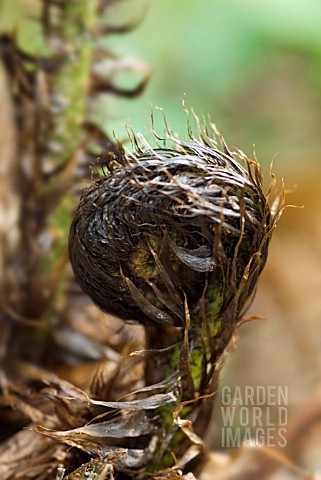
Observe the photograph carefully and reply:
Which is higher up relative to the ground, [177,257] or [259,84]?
[259,84]

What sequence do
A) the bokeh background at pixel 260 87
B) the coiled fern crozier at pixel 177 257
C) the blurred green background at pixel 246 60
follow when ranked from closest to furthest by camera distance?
1. the coiled fern crozier at pixel 177 257
2. the bokeh background at pixel 260 87
3. the blurred green background at pixel 246 60

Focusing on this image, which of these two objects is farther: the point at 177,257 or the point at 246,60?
the point at 246,60

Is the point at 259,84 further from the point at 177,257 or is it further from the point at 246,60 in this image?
the point at 177,257

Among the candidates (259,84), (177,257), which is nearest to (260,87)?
(259,84)

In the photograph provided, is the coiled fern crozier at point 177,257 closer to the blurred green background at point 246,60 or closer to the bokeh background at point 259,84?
the bokeh background at point 259,84

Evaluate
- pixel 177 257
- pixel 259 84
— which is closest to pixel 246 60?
pixel 259 84

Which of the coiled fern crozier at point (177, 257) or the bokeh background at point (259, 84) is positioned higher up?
the bokeh background at point (259, 84)

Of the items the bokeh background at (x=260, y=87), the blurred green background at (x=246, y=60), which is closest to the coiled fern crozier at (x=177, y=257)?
the bokeh background at (x=260, y=87)

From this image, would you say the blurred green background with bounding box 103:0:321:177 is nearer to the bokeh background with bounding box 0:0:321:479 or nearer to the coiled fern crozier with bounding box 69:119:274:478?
the bokeh background with bounding box 0:0:321:479

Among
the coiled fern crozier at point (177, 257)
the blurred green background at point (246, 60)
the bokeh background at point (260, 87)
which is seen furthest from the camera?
the blurred green background at point (246, 60)
